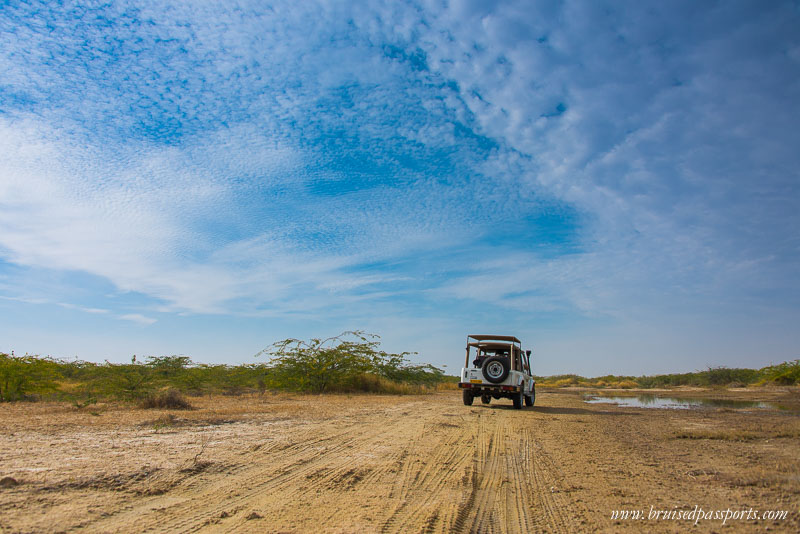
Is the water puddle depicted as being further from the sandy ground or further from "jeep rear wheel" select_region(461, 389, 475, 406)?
the sandy ground

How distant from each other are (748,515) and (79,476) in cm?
694

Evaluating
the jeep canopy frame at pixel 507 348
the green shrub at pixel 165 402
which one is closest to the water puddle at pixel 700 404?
the jeep canopy frame at pixel 507 348

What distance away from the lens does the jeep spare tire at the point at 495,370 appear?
16531 millimetres

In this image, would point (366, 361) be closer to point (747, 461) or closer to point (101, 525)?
point (747, 461)

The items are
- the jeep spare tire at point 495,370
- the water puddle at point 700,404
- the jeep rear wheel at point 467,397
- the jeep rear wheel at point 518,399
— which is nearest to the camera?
the jeep spare tire at point 495,370

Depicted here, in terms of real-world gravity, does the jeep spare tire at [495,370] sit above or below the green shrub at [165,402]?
above

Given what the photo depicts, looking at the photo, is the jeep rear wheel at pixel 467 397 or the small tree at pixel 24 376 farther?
the jeep rear wheel at pixel 467 397

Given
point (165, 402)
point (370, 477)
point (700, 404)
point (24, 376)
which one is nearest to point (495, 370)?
point (700, 404)

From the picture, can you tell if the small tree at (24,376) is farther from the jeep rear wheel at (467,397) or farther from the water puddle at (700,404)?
the water puddle at (700,404)

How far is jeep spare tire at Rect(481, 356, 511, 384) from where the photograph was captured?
54.2ft

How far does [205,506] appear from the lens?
4410 millimetres

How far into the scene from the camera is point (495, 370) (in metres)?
16.7

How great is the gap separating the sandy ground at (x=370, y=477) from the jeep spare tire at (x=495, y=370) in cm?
640

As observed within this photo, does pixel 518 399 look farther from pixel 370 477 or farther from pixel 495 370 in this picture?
pixel 370 477
